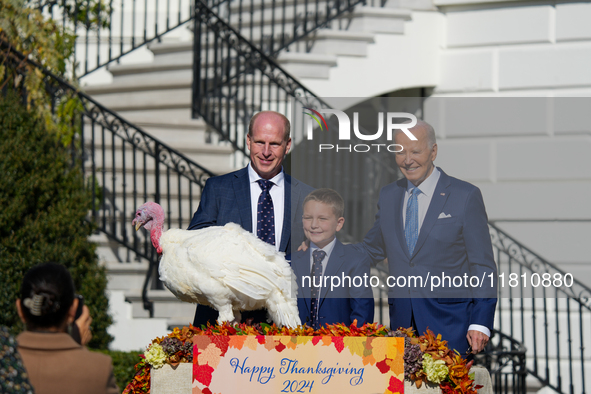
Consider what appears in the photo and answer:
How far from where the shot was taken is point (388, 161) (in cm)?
369

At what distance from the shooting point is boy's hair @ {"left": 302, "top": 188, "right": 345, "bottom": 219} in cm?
347

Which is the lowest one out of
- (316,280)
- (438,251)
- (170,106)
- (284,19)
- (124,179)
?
(316,280)

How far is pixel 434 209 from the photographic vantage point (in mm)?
3506

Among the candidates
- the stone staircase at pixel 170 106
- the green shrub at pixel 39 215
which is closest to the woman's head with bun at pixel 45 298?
the green shrub at pixel 39 215

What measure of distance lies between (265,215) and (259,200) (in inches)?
3.3

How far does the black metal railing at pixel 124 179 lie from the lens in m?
6.77

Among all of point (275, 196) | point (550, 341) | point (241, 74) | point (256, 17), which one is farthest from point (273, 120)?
point (256, 17)

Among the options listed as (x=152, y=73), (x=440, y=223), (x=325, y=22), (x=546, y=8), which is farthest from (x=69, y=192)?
(x=546, y=8)

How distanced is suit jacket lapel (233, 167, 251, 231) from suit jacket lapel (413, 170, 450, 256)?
87 centimetres

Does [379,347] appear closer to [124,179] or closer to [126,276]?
[126,276]

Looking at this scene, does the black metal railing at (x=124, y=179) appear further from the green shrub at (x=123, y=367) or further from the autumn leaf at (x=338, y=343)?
the autumn leaf at (x=338, y=343)

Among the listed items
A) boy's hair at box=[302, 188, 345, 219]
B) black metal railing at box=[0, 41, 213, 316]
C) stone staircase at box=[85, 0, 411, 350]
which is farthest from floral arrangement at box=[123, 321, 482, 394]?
black metal railing at box=[0, 41, 213, 316]

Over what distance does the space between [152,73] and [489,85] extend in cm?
432

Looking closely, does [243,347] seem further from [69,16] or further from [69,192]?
[69,16]
